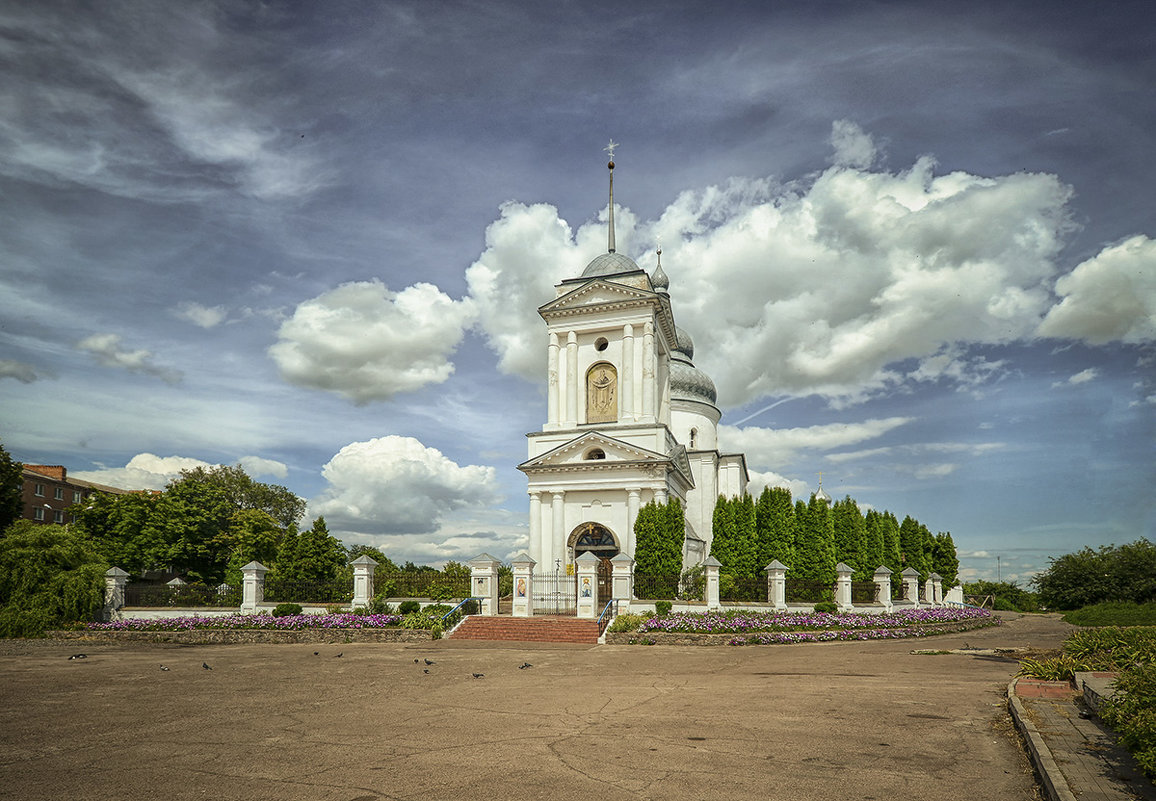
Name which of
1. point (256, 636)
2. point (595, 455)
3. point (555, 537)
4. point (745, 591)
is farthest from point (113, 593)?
point (745, 591)

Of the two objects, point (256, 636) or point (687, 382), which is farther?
point (687, 382)

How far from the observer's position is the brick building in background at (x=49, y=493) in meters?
61.2

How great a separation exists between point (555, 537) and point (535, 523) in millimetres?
1280

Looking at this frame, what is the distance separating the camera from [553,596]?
97.3ft

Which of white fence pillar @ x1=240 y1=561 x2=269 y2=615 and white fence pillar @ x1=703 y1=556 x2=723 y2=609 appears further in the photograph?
white fence pillar @ x1=240 y1=561 x2=269 y2=615

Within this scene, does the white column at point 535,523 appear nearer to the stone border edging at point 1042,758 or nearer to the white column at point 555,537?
the white column at point 555,537

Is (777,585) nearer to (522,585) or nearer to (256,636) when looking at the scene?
(522,585)

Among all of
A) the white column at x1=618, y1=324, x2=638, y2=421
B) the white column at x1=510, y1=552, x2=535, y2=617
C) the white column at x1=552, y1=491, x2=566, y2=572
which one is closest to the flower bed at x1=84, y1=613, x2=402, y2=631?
the white column at x1=510, y1=552, x2=535, y2=617

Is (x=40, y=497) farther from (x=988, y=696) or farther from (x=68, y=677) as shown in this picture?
(x=988, y=696)

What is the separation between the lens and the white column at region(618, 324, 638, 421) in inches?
1499

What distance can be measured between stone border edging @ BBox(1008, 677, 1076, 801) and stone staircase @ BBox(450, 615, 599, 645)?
15.3 m

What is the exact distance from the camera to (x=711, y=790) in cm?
675

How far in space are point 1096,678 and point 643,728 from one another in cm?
679

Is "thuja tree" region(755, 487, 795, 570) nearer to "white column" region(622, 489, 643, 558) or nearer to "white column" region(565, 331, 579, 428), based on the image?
"white column" region(622, 489, 643, 558)
